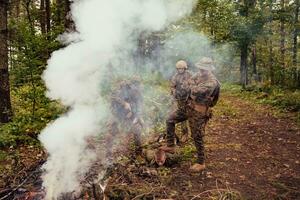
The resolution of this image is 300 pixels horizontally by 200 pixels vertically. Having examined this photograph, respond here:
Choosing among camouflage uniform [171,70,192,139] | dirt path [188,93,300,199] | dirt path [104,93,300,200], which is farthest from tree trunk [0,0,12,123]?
dirt path [188,93,300,199]

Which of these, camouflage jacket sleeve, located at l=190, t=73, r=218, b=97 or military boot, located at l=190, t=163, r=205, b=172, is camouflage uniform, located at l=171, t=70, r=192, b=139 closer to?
camouflage jacket sleeve, located at l=190, t=73, r=218, b=97

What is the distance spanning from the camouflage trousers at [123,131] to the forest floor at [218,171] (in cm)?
69

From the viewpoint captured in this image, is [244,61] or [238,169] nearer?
[238,169]

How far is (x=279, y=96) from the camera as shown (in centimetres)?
1493

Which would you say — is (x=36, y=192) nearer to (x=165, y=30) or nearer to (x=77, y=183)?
(x=77, y=183)

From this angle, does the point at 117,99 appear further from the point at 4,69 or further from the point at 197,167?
the point at 4,69

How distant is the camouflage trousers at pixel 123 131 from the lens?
7671 millimetres

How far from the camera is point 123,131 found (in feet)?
30.6

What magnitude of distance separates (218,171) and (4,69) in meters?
5.53

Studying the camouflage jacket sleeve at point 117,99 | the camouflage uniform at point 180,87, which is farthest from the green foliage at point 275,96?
the camouflage jacket sleeve at point 117,99

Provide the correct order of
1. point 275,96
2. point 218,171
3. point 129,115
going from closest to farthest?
point 218,171 → point 129,115 → point 275,96

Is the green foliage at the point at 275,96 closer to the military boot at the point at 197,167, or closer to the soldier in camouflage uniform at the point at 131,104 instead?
the military boot at the point at 197,167

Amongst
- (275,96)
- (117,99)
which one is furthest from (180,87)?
(275,96)

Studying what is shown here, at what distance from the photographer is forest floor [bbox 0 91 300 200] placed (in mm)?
5910
